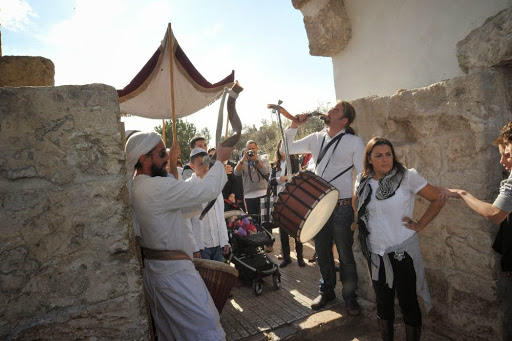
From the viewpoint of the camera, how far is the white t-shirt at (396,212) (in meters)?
2.51

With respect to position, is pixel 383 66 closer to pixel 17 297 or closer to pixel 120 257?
pixel 120 257

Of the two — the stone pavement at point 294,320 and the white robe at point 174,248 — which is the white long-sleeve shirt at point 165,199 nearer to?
the white robe at point 174,248

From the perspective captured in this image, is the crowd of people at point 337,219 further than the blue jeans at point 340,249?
No

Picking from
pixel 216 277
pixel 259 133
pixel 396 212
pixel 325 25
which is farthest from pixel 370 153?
pixel 259 133

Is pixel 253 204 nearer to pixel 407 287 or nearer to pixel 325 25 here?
pixel 325 25

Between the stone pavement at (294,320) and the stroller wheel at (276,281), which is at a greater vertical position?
the stroller wheel at (276,281)

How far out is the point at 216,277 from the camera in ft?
8.27

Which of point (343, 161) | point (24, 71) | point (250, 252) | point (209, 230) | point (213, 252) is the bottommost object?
point (250, 252)

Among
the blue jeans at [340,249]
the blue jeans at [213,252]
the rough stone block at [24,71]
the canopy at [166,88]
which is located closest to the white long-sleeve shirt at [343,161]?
the blue jeans at [340,249]

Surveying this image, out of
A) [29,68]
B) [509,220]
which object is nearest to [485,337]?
[509,220]

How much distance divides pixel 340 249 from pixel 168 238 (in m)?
1.91

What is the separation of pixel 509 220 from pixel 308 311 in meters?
2.06

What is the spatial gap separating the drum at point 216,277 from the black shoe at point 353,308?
4.82 ft

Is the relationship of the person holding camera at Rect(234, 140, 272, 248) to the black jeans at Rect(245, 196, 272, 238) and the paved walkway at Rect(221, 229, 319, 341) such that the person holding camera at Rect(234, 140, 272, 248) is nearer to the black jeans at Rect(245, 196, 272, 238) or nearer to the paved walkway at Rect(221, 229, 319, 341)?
the black jeans at Rect(245, 196, 272, 238)
